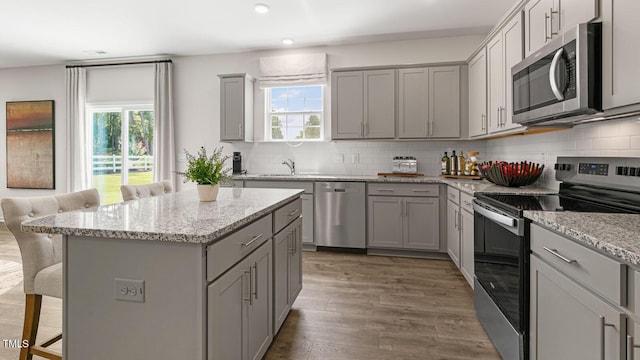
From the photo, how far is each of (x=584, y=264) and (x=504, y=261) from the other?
2.45 ft

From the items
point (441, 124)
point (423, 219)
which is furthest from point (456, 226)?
point (441, 124)

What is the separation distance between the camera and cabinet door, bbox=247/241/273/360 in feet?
5.63

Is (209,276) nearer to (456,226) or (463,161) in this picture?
(456,226)

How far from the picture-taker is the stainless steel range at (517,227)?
1706 mm

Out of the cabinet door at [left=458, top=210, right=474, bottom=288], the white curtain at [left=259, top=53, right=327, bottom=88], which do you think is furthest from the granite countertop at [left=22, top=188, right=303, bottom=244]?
the white curtain at [left=259, top=53, right=327, bottom=88]

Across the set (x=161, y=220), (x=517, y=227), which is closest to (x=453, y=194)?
(x=517, y=227)

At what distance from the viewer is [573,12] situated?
1880mm

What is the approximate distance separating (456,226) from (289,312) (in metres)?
1.94

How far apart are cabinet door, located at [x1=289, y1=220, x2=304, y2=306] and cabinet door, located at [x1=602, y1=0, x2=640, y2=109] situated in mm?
1955

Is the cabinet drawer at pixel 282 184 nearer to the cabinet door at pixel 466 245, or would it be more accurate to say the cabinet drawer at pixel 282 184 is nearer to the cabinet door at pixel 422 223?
the cabinet door at pixel 422 223

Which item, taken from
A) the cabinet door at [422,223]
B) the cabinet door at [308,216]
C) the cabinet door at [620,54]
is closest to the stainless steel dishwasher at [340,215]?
the cabinet door at [308,216]

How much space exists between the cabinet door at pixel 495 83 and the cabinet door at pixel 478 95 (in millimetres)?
116

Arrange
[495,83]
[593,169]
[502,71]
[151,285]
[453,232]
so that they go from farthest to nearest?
[453,232], [495,83], [502,71], [593,169], [151,285]

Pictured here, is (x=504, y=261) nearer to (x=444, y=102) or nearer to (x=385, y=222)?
(x=385, y=222)
